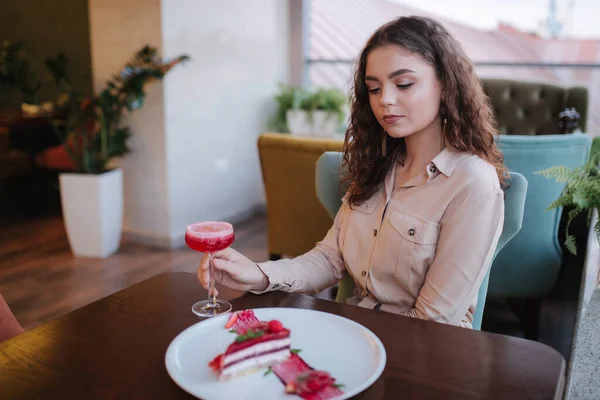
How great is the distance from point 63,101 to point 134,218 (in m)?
0.98

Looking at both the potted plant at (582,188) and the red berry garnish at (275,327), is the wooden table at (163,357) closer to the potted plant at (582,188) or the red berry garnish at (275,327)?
the red berry garnish at (275,327)

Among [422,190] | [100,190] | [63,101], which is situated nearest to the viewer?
[422,190]

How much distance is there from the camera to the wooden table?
97cm

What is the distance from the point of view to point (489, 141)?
5.05 feet

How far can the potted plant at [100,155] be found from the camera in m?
3.96

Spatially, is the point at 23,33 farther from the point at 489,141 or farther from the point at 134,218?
the point at 489,141

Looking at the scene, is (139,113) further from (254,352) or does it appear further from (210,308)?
(254,352)

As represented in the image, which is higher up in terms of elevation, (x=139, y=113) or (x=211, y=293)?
(x=139, y=113)

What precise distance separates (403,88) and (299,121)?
11.8ft

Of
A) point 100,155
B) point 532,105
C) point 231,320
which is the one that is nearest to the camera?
point 231,320

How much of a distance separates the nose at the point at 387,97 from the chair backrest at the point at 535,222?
3.33 ft

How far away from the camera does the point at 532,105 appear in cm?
446

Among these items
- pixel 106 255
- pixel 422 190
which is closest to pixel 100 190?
pixel 106 255

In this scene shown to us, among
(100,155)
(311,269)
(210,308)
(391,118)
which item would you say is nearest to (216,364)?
(210,308)
